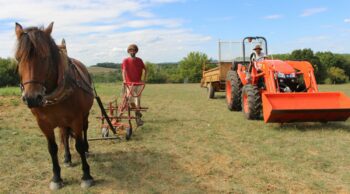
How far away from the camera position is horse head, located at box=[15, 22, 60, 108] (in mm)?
3594

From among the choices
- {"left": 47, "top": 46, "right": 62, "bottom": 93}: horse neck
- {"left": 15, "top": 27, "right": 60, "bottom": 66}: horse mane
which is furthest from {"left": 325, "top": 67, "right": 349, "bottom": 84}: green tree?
{"left": 15, "top": 27, "right": 60, "bottom": 66}: horse mane

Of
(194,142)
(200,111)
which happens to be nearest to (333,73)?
(200,111)

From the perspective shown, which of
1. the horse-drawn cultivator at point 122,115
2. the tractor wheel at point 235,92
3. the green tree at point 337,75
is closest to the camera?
the horse-drawn cultivator at point 122,115

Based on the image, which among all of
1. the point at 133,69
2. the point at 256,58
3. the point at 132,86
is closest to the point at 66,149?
the point at 132,86

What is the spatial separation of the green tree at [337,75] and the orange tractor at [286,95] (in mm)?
29229

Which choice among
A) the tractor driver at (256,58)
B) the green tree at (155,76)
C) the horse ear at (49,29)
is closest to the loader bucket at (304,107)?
the tractor driver at (256,58)

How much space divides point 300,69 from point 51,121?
5.90 m

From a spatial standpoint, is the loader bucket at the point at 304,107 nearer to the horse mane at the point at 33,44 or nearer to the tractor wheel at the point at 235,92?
the tractor wheel at the point at 235,92

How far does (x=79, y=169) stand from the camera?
5273 mm

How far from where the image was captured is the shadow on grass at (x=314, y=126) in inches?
290

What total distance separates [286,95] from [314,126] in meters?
0.96

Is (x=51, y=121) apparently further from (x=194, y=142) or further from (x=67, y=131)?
(x=194, y=142)

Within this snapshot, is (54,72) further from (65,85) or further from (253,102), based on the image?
(253,102)

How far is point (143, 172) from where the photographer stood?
16.7 feet
